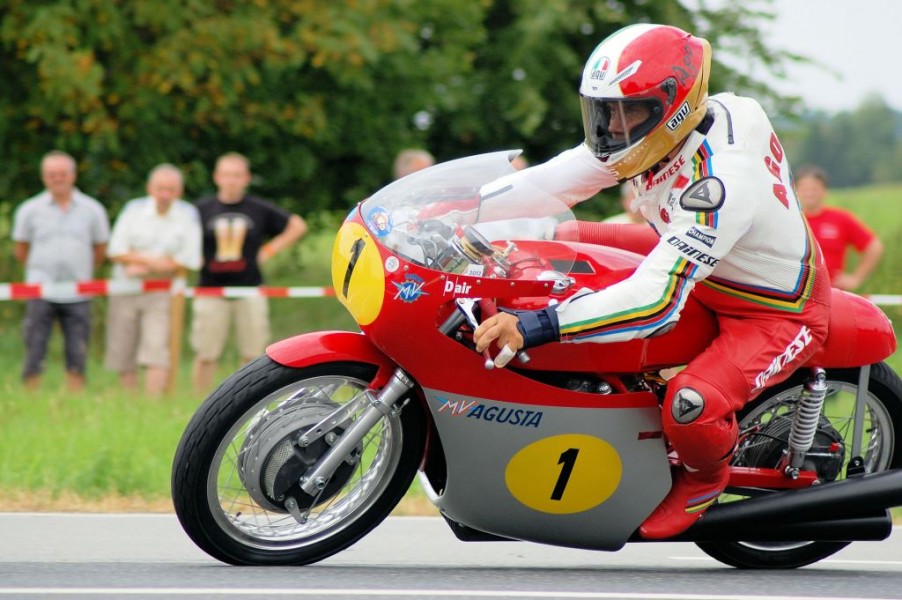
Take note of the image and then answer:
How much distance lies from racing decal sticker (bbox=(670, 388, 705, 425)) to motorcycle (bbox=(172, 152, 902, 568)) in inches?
6.9

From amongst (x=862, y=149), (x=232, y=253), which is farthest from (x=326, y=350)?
(x=862, y=149)

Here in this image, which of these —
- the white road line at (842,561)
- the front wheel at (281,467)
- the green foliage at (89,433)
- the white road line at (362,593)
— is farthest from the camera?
the green foliage at (89,433)

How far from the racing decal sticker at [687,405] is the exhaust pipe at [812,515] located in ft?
1.55

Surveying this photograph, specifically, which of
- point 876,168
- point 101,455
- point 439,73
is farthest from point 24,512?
point 876,168

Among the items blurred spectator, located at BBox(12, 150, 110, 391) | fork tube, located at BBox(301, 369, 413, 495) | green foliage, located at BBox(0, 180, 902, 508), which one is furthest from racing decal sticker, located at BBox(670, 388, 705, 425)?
blurred spectator, located at BBox(12, 150, 110, 391)

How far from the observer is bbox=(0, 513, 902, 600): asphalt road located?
4.60 metres

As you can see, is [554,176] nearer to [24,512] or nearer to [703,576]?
[703,576]

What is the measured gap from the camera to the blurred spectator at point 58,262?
34.3ft

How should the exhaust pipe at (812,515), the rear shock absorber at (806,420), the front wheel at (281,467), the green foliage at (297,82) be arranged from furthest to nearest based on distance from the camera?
the green foliage at (297,82)
the rear shock absorber at (806,420)
the exhaust pipe at (812,515)
the front wheel at (281,467)

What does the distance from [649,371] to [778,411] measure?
1.98 ft

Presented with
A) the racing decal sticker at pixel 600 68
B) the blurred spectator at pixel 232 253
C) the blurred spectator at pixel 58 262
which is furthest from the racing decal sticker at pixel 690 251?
the blurred spectator at pixel 58 262

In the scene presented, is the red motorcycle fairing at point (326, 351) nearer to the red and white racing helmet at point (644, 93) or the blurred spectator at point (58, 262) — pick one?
the red and white racing helmet at point (644, 93)

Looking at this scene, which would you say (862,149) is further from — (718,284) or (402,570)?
(402,570)

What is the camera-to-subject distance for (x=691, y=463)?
4.97m
